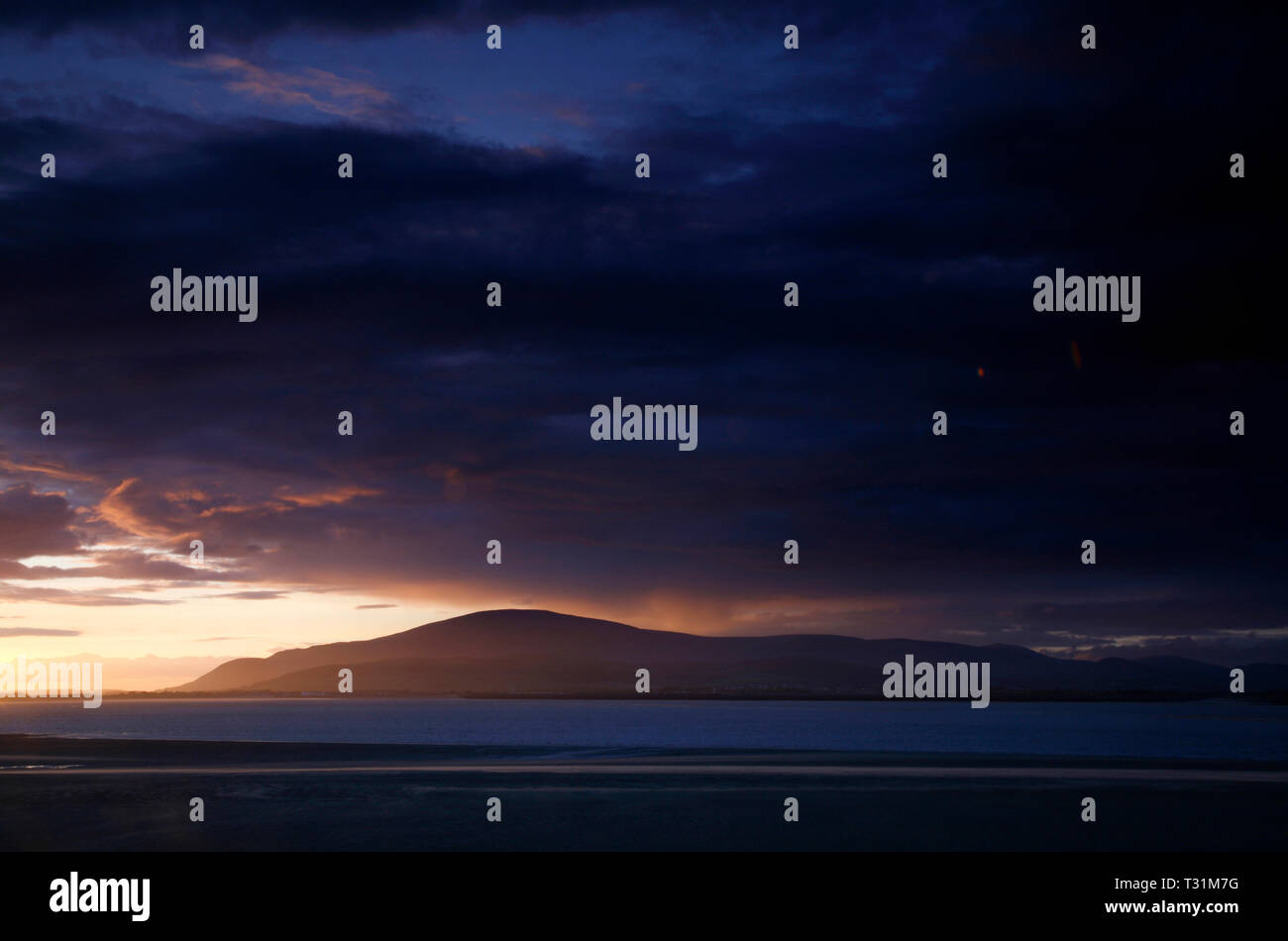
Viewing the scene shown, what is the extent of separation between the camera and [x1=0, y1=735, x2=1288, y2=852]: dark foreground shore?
32344 mm

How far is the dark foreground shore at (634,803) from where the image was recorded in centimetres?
3234

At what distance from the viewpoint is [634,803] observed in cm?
3988

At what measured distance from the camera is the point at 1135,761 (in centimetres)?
6181
